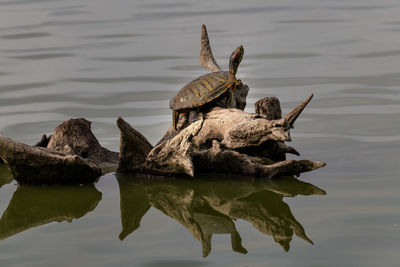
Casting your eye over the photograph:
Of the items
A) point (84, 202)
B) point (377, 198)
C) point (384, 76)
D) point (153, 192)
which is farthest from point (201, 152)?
point (384, 76)

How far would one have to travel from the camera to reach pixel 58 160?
7293 millimetres

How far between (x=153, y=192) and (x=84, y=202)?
0.59m

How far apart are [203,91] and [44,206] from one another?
1.90 meters

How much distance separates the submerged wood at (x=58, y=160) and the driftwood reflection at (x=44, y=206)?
0.36ft

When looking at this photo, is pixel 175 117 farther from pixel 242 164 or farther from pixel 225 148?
pixel 242 164

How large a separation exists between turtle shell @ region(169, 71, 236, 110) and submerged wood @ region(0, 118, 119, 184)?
884mm

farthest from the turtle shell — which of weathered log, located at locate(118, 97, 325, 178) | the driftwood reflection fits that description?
the driftwood reflection

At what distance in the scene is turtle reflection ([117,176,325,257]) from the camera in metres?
6.45

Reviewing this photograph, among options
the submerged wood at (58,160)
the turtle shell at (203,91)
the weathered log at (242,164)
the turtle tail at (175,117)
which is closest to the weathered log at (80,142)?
the submerged wood at (58,160)

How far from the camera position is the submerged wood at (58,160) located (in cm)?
725

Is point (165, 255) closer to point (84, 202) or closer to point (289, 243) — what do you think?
point (289, 243)

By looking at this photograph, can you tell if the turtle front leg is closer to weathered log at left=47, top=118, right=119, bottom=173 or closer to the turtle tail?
the turtle tail

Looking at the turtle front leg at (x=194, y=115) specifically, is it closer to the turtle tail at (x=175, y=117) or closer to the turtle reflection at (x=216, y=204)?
the turtle tail at (x=175, y=117)

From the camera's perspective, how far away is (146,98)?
1170 cm
